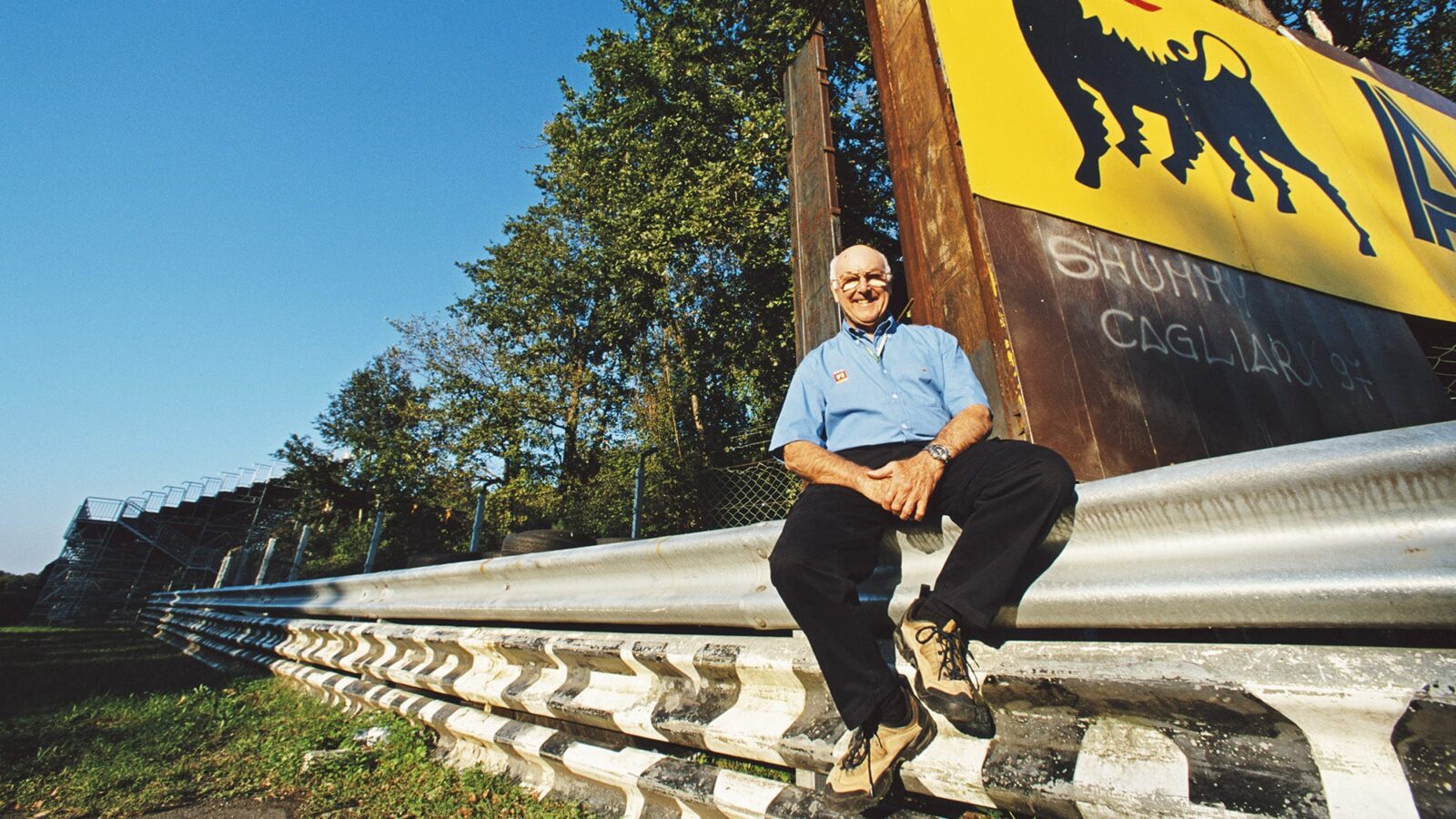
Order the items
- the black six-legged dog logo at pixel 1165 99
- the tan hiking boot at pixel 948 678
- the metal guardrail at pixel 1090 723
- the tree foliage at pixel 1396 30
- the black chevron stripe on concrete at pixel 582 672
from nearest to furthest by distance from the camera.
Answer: the metal guardrail at pixel 1090 723
the tan hiking boot at pixel 948 678
the black chevron stripe on concrete at pixel 582 672
the black six-legged dog logo at pixel 1165 99
the tree foliage at pixel 1396 30

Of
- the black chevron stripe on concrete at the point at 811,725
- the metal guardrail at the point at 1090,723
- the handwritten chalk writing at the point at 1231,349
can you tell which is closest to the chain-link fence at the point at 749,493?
the handwritten chalk writing at the point at 1231,349

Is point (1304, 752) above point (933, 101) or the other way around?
the other way around

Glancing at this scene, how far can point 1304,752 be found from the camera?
2.80ft

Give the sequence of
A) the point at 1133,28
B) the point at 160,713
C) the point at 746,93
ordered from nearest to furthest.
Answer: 1. the point at 160,713
2. the point at 1133,28
3. the point at 746,93

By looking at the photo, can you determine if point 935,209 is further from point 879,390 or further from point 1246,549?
point 1246,549

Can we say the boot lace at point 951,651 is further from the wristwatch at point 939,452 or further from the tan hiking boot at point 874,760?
Answer: the wristwatch at point 939,452

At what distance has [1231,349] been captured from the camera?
11.2 feet

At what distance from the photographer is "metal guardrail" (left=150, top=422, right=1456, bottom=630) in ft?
2.71

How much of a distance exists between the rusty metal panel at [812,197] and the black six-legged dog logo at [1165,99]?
1362 millimetres

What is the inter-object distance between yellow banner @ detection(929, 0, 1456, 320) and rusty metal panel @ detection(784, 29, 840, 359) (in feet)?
3.19

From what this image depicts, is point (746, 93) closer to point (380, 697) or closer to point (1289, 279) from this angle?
point (1289, 279)

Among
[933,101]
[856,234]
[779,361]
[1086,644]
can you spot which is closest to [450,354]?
[779,361]

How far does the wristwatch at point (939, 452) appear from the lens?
1.58m

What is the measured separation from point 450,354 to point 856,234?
13502mm
